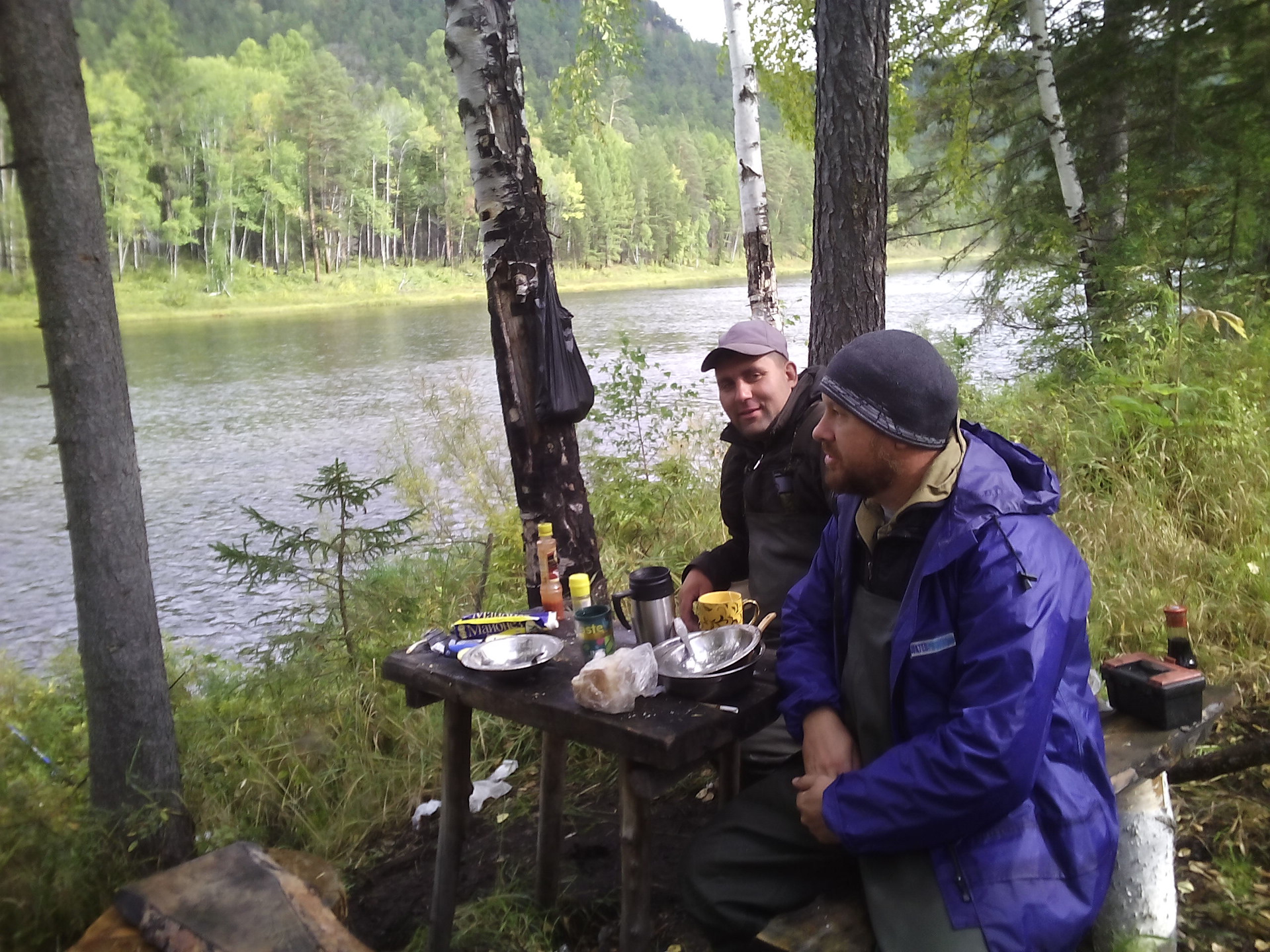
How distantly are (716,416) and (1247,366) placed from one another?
4.66 metres

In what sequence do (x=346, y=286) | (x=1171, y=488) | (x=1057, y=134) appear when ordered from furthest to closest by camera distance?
(x=346, y=286)
(x=1057, y=134)
(x=1171, y=488)

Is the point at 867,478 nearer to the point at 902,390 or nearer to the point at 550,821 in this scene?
the point at 902,390

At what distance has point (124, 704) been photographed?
3018 millimetres

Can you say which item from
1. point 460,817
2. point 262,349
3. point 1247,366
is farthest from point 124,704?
point 262,349

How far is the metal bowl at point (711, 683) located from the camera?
82.1 inches

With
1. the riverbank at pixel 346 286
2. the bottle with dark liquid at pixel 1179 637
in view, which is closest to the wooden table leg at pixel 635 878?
the bottle with dark liquid at pixel 1179 637

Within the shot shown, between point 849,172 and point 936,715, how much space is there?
10.8 feet

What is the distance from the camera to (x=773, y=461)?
115 inches

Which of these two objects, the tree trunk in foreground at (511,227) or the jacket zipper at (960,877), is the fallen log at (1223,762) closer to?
the jacket zipper at (960,877)

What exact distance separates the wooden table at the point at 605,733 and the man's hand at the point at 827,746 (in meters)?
0.11

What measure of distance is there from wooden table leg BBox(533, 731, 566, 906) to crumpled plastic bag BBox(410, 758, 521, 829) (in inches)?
27.2

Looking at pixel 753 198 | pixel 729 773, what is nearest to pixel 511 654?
pixel 729 773

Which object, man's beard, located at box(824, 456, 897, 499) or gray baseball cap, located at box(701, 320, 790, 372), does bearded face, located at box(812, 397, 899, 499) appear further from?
gray baseball cap, located at box(701, 320, 790, 372)

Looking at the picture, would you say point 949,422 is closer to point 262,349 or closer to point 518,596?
point 518,596
